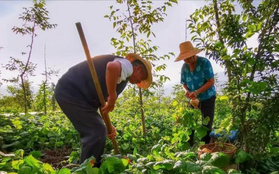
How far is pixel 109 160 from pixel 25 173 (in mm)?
573

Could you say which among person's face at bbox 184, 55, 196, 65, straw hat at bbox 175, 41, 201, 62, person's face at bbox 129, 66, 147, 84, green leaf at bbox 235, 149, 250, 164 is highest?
straw hat at bbox 175, 41, 201, 62

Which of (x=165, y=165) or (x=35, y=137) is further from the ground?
(x=165, y=165)

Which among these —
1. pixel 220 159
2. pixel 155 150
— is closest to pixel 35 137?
pixel 155 150

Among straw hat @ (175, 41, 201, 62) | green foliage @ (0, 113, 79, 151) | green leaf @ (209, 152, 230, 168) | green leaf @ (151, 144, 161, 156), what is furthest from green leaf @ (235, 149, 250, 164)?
green foliage @ (0, 113, 79, 151)

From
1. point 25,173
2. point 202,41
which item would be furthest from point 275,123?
point 25,173

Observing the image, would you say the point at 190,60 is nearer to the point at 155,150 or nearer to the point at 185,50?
the point at 185,50

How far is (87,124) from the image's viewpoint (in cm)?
259

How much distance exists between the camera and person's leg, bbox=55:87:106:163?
8.26 feet

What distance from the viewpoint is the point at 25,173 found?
1626 millimetres

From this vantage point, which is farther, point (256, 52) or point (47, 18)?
point (47, 18)

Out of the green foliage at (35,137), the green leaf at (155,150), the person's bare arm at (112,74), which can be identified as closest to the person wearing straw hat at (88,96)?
the person's bare arm at (112,74)

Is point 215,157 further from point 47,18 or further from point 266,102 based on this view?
point 47,18

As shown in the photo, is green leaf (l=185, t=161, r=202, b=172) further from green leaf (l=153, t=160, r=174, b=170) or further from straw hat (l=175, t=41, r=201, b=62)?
straw hat (l=175, t=41, r=201, b=62)

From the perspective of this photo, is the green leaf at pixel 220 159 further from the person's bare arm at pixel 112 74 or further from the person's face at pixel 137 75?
the person's face at pixel 137 75
